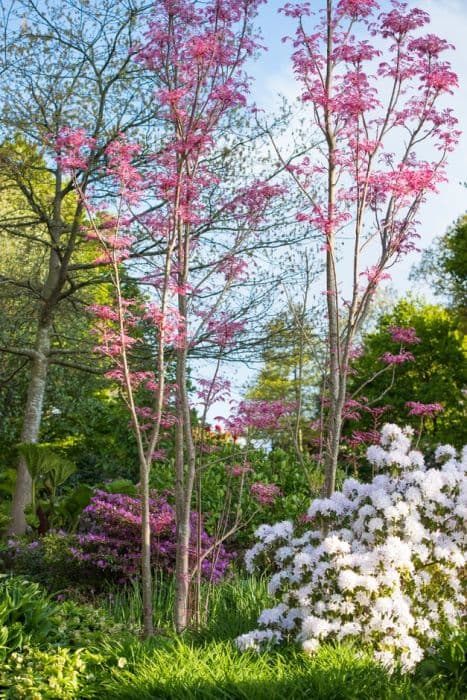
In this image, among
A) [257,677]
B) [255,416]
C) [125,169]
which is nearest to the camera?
[257,677]

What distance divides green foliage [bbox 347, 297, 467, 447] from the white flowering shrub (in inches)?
399

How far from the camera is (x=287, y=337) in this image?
1042 centimetres

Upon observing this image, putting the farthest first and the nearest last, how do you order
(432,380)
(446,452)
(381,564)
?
(432,380), (446,452), (381,564)

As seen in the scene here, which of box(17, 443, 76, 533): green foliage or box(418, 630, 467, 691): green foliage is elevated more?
box(17, 443, 76, 533): green foliage

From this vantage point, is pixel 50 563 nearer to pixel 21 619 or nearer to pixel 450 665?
pixel 21 619

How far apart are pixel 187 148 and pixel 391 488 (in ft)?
10.0

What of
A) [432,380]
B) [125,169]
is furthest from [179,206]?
[432,380]

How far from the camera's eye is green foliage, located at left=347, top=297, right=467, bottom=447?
14.9 m

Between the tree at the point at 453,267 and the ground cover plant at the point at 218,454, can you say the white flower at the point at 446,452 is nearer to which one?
the ground cover plant at the point at 218,454

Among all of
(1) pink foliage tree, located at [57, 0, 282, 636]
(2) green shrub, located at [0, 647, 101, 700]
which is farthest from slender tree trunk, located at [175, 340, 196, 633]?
(2) green shrub, located at [0, 647, 101, 700]

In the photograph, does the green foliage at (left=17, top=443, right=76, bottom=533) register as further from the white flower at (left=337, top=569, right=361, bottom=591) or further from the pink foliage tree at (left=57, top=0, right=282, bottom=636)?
the white flower at (left=337, top=569, right=361, bottom=591)

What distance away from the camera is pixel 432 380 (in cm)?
1507

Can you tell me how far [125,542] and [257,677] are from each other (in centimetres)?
429

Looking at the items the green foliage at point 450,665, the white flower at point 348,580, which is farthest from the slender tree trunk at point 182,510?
the green foliage at point 450,665
